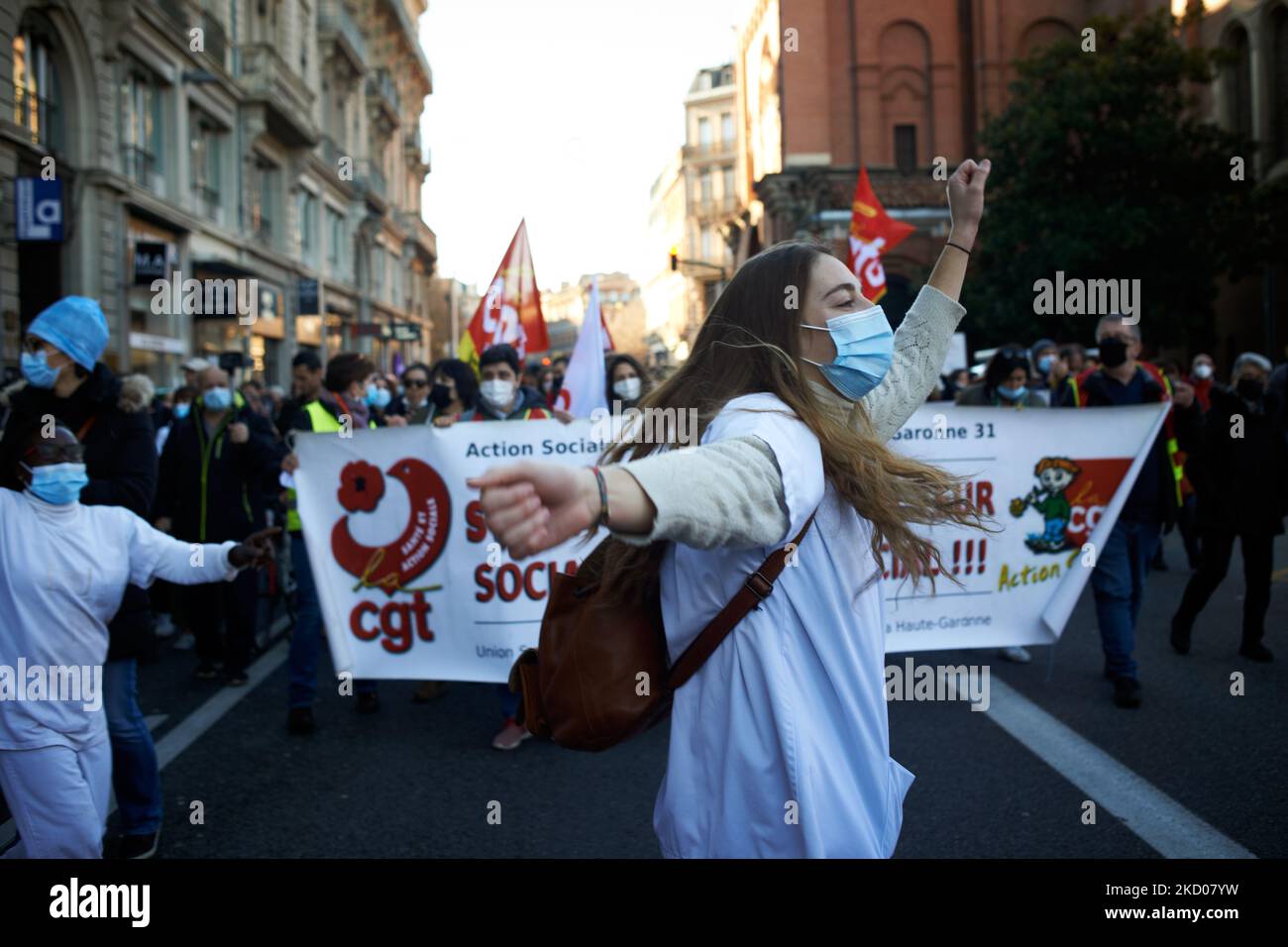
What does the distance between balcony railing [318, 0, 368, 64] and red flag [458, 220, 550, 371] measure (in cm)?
3474

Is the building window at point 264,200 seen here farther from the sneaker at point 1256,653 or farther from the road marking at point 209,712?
the sneaker at point 1256,653

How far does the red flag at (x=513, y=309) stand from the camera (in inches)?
392

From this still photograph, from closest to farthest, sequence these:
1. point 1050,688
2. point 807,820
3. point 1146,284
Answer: point 807,820, point 1050,688, point 1146,284

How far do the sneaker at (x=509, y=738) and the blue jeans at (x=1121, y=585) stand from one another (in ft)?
10.6

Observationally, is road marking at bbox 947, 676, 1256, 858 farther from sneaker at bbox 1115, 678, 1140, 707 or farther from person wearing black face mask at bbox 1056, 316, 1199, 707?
person wearing black face mask at bbox 1056, 316, 1199, 707

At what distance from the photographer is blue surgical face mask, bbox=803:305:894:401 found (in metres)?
2.23

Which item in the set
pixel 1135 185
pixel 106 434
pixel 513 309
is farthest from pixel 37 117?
pixel 1135 185

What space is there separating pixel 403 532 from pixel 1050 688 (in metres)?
3.78

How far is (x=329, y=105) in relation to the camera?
43344 mm

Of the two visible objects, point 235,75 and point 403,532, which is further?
point 235,75

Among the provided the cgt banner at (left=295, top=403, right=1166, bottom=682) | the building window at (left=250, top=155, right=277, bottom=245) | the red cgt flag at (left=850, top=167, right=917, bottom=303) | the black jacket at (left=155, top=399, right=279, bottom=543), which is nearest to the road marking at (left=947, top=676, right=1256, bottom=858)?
the cgt banner at (left=295, top=403, right=1166, bottom=682)

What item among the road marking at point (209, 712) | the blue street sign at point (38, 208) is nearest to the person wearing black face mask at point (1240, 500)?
the road marking at point (209, 712)

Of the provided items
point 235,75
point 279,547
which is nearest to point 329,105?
point 235,75
